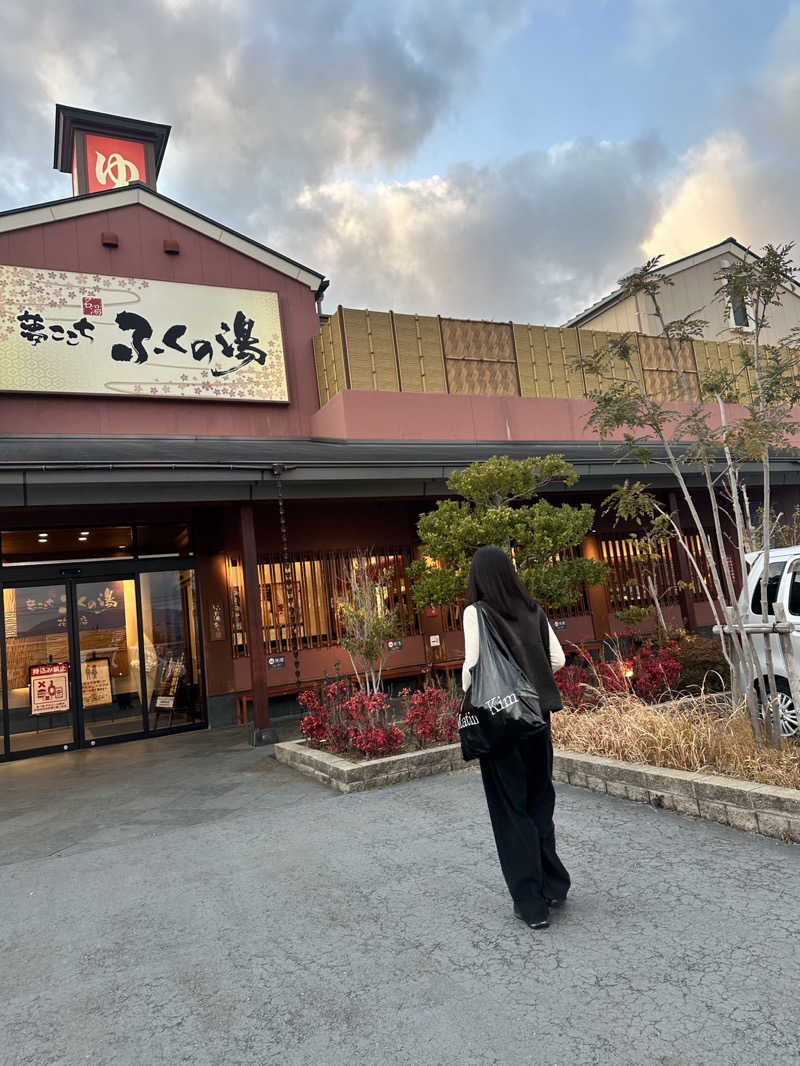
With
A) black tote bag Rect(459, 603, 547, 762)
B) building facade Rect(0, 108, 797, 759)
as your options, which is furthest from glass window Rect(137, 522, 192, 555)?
black tote bag Rect(459, 603, 547, 762)

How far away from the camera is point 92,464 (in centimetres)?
750

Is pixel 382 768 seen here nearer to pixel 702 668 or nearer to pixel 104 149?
pixel 702 668

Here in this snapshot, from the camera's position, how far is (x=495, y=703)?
3.04 metres

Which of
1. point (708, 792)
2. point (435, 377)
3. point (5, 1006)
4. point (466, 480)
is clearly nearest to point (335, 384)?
point (435, 377)

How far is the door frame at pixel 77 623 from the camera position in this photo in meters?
9.49

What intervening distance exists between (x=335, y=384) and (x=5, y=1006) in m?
10.1

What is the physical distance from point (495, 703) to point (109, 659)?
8.51 meters

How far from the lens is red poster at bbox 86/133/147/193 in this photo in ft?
47.1

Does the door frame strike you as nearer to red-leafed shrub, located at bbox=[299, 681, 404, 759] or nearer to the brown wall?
the brown wall

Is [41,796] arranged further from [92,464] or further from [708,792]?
[708,792]

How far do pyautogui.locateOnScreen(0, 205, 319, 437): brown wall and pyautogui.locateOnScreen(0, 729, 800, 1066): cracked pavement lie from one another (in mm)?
7206

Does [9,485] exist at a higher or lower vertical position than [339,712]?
higher

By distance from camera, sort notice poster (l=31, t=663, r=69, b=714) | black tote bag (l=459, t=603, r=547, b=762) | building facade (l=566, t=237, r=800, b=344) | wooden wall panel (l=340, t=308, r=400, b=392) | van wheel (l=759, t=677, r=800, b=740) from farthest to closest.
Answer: building facade (l=566, t=237, r=800, b=344) → wooden wall panel (l=340, t=308, r=400, b=392) → notice poster (l=31, t=663, r=69, b=714) → van wheel (l=759, t=677, r=800, b=740) → black tote bag (l=459, t=603, r=547, b=762)

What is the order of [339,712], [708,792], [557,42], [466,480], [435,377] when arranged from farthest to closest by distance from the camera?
1. [435,377]
2. [557,42]
3. [466,480]
4. [339,712]
5. [708,792]
